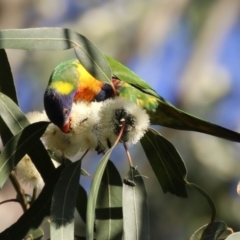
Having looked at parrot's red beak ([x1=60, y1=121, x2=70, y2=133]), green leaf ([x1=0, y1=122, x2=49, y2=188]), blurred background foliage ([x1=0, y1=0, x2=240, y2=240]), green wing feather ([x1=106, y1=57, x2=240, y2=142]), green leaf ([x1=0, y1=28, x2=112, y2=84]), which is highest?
green leaf ([x1=0, y1=28, x2=112, y2=84])

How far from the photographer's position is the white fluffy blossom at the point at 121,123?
1.29m

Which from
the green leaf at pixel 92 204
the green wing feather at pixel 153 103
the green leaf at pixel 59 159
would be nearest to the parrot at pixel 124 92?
the green wing feather at pixel 153 103

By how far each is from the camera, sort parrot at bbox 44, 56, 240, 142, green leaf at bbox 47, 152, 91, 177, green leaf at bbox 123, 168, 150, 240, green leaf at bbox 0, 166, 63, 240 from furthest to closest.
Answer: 1. parrot at bbox 44, 56, 240, 142
2. green leaf at bbox 47, 152, 91, 177
3. green leaf at bbox 0, 166, 63, 240
4. green leaf at bbox 123, 168, 150, 240

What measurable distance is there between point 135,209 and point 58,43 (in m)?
0.41

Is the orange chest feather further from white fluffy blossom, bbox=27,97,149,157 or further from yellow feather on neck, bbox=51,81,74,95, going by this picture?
white fluffy blossom, bbox=27,97,149,157

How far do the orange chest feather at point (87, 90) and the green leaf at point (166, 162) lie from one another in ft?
1.55

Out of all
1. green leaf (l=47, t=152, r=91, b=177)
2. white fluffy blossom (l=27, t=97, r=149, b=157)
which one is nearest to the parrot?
green leaf (l=47, t=152, r=91, b=177)

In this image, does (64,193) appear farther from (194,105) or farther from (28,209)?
(194,105)

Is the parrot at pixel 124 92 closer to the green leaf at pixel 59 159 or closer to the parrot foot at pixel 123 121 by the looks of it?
the green leaf at pixel 59 159

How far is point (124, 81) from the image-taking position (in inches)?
74.6

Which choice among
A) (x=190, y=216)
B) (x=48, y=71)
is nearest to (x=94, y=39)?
(x=48, y=71)

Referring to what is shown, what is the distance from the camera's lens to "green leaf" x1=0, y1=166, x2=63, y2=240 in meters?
1.28

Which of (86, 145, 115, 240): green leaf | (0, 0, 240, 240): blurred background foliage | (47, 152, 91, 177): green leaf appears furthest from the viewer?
(0, 0, 240, 240): blurred background foliage

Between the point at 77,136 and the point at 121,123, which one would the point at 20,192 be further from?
the point at 121,123
